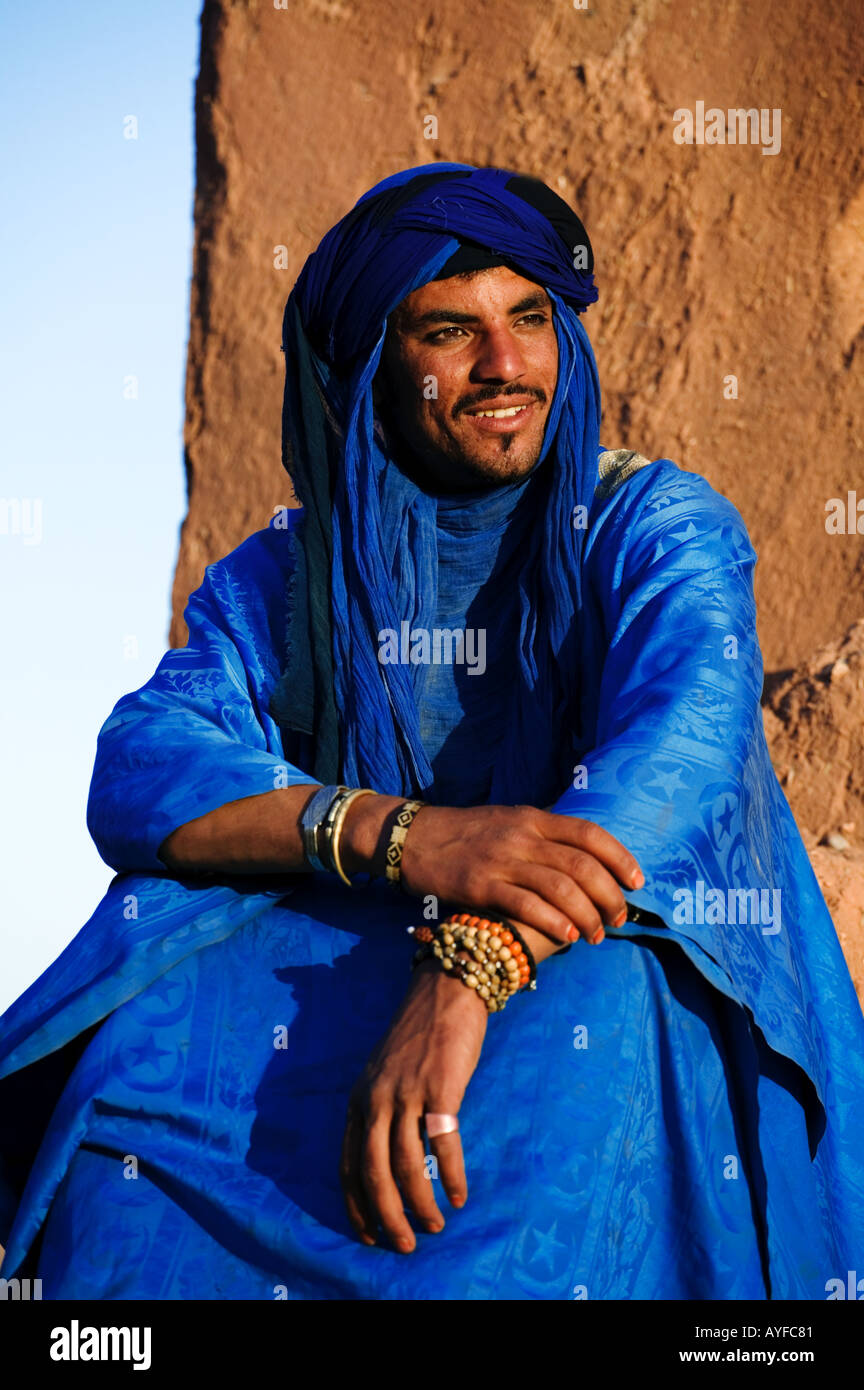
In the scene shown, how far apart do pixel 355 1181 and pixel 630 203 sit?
520 cm

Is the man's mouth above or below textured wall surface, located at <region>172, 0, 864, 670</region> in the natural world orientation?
below

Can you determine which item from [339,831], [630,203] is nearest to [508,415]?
[339,831]

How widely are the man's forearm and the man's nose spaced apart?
819 mm

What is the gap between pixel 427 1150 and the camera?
1.87 m

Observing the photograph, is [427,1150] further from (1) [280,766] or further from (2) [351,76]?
(2) [351,76]

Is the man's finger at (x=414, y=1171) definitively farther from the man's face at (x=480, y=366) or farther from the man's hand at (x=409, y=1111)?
the man's face at (x=480, y=366)

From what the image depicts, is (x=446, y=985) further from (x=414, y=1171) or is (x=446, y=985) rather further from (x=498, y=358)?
(x=498, y=358)

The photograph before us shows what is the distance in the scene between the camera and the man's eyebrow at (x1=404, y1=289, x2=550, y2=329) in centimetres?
262

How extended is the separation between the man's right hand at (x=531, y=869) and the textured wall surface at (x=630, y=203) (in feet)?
12.2

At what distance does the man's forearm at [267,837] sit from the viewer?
6.92ft

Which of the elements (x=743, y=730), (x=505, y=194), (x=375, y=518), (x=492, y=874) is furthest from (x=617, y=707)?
(x=505, y=194)

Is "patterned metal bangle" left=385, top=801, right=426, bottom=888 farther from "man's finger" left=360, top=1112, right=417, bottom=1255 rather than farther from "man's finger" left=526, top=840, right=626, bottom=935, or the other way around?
"man's finger" left=360, top=1112, right=417, bottom=1255

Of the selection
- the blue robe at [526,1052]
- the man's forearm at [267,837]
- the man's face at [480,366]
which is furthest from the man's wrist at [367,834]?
the man's face at [480,366]

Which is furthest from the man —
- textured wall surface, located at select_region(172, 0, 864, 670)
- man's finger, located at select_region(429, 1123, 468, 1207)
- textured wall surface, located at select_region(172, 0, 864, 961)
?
textured wall surface, located at select_region(172, 0, 864, 670)
